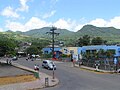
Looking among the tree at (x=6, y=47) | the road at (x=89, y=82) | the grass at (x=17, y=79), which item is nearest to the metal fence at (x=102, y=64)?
the road at (x=89, y=82)

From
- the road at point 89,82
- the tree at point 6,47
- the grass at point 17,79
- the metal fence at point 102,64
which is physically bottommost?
the road at point 89,82

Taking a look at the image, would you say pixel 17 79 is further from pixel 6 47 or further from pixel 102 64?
pixel 6 47

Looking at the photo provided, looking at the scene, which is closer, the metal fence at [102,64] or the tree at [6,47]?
the metal fence at [102,64]

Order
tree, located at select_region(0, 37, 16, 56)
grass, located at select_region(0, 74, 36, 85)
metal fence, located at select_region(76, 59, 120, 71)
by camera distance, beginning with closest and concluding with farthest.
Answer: grass, located at select_region(0, 74, 36, 85) → metal fence, located at select_region(76, 59, 120, 71) → tree, located at select_region(0, 37, 16, 56)

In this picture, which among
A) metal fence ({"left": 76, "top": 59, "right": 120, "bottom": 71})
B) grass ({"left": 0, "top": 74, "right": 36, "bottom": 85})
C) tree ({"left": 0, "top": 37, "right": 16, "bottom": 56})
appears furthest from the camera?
tree ({"left": 0, "top": 37, "right": 16, "bottom": 56})

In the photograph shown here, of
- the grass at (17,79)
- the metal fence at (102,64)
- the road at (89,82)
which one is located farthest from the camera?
the metal fence at (102,64)

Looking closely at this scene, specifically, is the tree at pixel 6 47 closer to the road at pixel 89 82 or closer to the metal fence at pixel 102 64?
the metal fence at pixel 102 64

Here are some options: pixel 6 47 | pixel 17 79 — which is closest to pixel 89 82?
pixel 17 79

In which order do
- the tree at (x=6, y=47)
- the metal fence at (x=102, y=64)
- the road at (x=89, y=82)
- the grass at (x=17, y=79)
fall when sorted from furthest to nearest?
the tree at (x=6, y=47) < the metal fence at (x=102, y=64) < the grass at (x=17, y=79) < the road at (x=89, y=82)

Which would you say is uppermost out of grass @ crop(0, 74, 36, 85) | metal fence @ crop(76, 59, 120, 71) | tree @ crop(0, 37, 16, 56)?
tree @ crop(0, 37, 16, 56)

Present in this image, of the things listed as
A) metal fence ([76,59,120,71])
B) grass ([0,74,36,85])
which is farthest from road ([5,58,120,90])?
metal fence ([76,59,120,71])

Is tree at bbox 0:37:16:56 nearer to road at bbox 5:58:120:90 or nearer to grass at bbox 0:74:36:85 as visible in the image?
road at bbox 5:58:120:90

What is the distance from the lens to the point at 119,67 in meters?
50.3

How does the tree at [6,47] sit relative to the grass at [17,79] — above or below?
above
